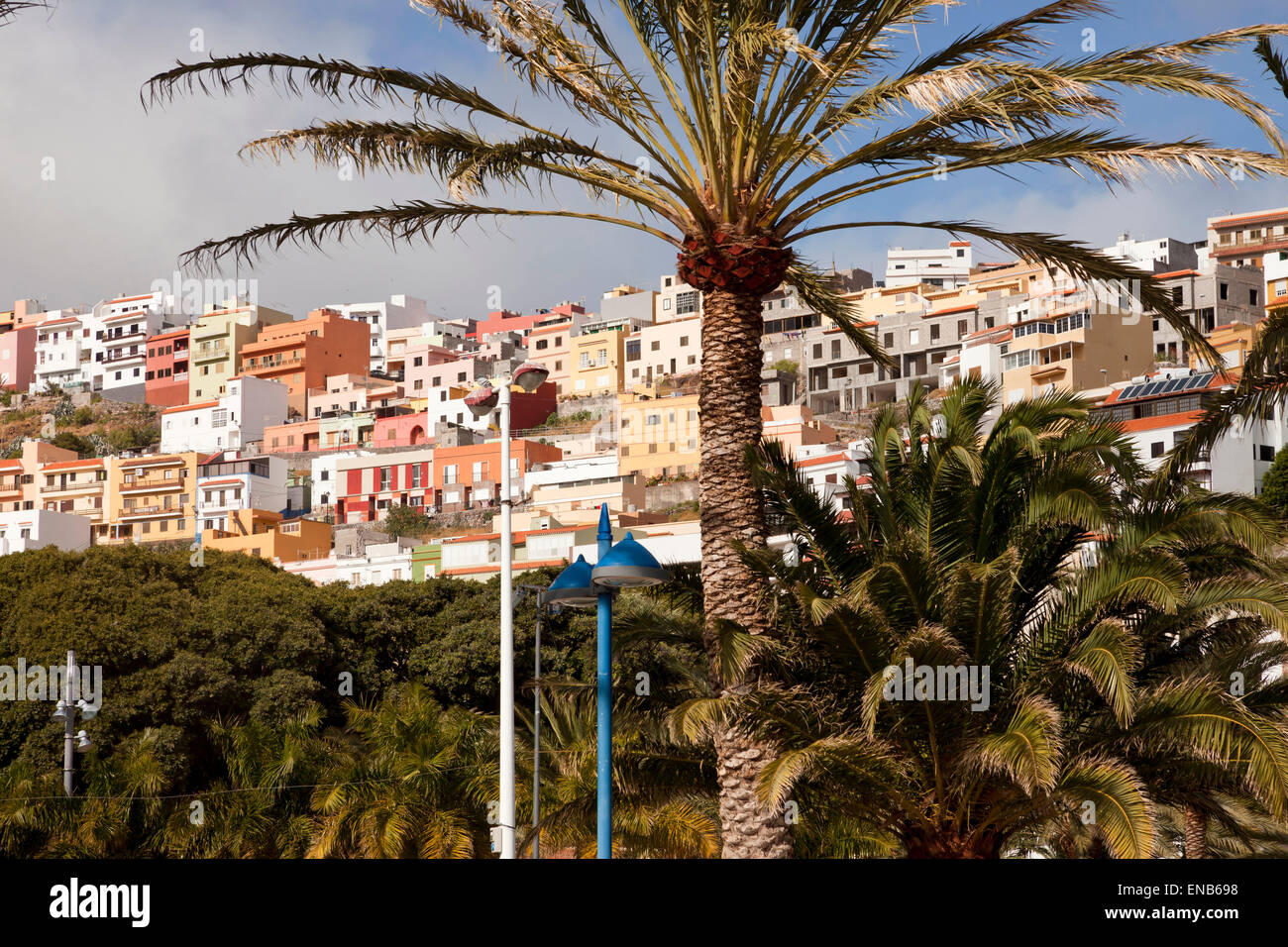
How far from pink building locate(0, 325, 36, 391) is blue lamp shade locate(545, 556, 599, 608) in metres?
154

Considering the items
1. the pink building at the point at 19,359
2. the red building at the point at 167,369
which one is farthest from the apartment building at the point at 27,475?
the pink building at the point at 19,359

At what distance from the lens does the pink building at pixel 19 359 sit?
153 meters

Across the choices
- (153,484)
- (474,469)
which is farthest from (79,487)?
(474,469)

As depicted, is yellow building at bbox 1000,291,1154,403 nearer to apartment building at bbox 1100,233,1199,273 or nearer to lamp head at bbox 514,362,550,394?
apartment building at bbox 1100,233,1199,273

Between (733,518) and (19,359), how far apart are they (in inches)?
6170

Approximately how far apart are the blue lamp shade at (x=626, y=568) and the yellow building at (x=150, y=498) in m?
91.6

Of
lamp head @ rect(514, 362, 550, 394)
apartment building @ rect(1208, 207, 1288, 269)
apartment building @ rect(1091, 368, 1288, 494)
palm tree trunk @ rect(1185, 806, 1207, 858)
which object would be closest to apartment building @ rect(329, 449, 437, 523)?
apartment building @ rect(1091, 368, 1288, 494)

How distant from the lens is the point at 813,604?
11484 mm

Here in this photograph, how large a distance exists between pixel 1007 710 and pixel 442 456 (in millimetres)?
85187

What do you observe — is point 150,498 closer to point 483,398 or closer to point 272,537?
point 272,537

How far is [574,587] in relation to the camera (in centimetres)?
1120

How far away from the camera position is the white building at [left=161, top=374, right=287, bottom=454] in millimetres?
117500
